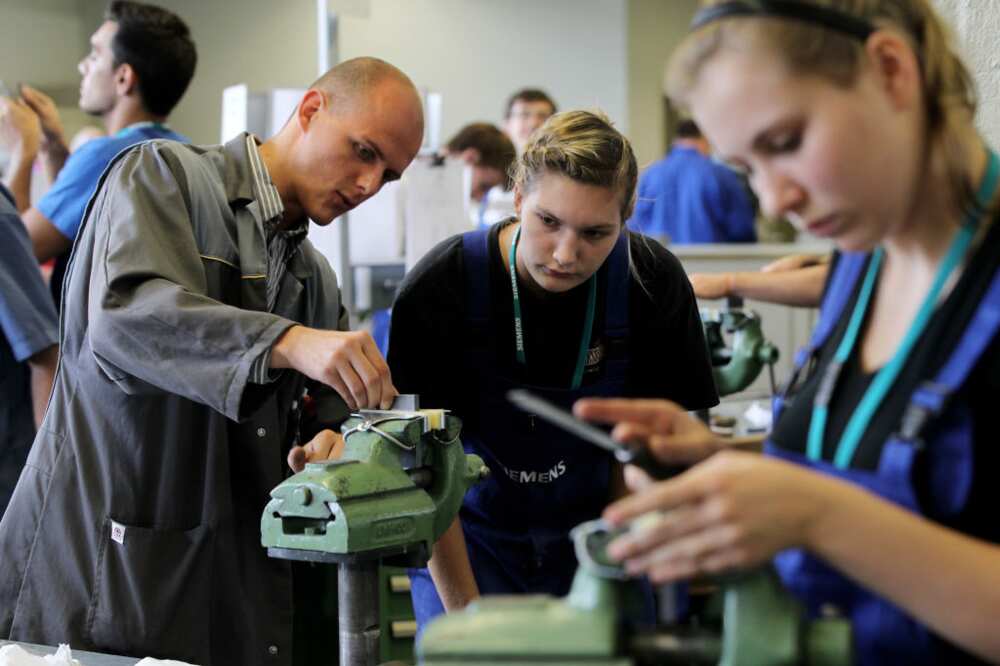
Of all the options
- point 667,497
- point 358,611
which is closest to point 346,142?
point 358,611

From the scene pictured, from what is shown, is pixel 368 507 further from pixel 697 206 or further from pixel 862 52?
pixel 697 206

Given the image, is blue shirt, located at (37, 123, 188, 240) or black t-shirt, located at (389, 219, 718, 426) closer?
black t-shirt, located at (389, 219, 718, 426)

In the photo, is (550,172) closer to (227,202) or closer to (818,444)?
(227,202)

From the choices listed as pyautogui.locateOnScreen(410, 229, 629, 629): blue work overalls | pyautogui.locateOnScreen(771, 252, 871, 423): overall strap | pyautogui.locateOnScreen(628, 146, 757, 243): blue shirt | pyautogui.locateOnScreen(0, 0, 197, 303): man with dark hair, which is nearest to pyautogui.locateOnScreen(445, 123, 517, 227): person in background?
pyautogui.locateOnScreen(628, 146, 757, 243): blue shirt

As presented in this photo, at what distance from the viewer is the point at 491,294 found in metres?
2.00

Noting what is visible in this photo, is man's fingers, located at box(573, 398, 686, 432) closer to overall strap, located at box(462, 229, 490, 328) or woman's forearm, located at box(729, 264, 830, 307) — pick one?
woman's forearm, located at box(729, 264, 830, 307)

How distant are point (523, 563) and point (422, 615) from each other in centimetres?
22

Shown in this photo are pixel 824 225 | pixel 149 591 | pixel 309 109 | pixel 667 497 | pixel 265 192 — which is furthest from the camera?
pixel 309 109

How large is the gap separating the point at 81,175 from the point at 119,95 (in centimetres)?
26

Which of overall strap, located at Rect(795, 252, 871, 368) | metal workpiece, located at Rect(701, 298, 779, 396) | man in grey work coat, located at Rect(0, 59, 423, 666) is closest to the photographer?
overall strap, located at Rect(795, 252, 871, 368)

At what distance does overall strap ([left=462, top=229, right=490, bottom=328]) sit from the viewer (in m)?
1.99

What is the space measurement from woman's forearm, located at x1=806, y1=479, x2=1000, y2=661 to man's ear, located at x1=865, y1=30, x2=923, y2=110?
0.33m

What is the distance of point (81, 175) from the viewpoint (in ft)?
A: 9.56

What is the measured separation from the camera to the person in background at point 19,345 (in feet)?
8.73
